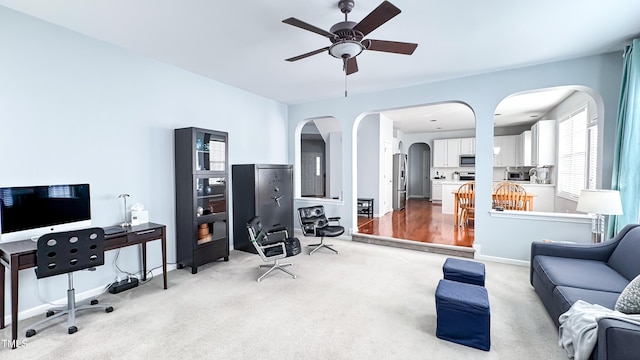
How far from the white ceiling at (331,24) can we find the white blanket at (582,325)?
95.6 inches

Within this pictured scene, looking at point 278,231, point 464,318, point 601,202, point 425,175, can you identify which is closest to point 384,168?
point 278,231

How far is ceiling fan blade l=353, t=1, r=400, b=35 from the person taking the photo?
1829mm

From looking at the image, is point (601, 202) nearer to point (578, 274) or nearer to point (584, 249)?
point (584, 249)

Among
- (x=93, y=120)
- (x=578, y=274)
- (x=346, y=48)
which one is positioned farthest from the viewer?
(x=93, y=120)

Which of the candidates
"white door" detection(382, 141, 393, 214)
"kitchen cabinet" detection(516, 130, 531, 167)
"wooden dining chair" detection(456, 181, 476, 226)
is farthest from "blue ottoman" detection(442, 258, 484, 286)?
"kitchen cabinet" detection(516, 130, 531, 167)

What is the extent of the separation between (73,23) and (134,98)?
2.90 feet

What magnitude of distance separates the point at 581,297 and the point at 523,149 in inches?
286

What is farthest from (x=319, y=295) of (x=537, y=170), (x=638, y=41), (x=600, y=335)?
(x=537, y=170)

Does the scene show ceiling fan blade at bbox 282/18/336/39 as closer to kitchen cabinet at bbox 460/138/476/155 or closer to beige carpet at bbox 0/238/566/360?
beige carpet at bbox 0/238/566/360

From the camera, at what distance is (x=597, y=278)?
2.38 metres

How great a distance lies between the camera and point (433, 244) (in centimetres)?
455

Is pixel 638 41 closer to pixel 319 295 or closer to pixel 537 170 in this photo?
pixel 319 295

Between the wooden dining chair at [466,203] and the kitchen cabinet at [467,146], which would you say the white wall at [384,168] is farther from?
the kitchen cabinet at [467,146]

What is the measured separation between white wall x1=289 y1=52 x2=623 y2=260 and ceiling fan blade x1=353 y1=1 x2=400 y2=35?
2.73 metres
